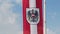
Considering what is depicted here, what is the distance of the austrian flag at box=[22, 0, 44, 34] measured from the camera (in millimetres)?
41219

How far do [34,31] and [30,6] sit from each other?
0.89 m

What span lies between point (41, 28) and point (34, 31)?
10.5 inches

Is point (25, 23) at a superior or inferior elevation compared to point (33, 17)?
inferior

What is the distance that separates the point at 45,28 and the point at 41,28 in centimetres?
17

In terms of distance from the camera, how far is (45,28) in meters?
41.2

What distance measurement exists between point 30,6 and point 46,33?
111 centimetres

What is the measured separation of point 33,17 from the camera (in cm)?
4128

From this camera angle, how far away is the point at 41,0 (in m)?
41.3

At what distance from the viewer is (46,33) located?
1620 inches

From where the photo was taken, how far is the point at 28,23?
4125cm

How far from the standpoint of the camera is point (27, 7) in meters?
41.2

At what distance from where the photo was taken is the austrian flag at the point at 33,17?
135 ft

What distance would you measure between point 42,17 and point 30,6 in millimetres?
575

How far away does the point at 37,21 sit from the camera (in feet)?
136
